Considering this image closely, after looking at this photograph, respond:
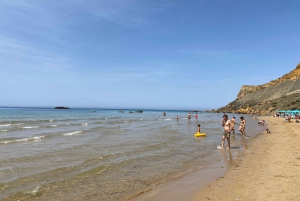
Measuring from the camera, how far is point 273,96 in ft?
319

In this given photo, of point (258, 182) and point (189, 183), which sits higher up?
point (258, 182)

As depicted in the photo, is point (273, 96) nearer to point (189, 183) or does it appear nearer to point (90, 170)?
point (189, 183)

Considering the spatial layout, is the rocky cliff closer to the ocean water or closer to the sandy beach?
the sandy beach

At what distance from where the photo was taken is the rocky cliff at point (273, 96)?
2935 inches

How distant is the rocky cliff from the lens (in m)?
74.6

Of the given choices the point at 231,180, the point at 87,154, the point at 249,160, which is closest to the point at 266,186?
the point at 231,180

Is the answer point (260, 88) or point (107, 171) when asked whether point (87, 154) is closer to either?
point (107, 171)

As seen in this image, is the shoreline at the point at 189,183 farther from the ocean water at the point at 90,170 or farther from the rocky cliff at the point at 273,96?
the rocky cliff at the point at 273,96

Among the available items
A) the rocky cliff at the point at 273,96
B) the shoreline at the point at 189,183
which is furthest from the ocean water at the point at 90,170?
the rocky cliff at the point at 273,96

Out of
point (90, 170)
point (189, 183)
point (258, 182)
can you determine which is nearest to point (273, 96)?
point (258, 182)

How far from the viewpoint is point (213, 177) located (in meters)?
7.98

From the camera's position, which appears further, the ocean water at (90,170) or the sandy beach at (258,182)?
the ocean water at (90,170)

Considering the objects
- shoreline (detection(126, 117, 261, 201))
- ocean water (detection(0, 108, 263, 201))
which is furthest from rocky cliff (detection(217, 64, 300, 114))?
shoreline (detection(126, 117, 261, 201))

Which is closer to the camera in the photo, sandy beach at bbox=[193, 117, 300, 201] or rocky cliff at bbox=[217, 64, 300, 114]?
sandy beach at bbox=[193, 117, 300, 201]
